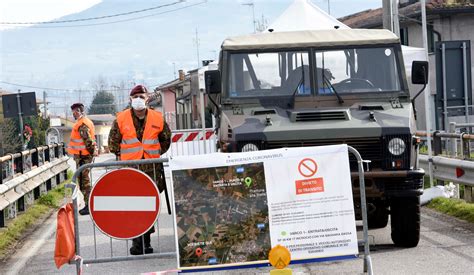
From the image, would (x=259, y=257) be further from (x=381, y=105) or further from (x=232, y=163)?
(x=381, y=105)

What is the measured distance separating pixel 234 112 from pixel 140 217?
3.58 metres

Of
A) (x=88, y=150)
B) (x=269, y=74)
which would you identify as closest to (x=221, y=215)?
(x=269, y=74)

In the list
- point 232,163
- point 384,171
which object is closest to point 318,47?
point 384,171

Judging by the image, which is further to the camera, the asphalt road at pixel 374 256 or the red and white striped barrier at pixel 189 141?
the red and white striped barrier at pixel 189 141

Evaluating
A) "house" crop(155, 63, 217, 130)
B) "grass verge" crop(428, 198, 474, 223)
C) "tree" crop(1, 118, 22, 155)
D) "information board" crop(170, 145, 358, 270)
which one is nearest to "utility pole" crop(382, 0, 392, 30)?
"house" crop(155, 63, 217, 130)

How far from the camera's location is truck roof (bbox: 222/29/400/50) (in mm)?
12617

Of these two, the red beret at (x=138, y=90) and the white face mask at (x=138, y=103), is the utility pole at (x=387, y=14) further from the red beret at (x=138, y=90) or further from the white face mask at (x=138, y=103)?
the white face mask at (x=138, y=103)

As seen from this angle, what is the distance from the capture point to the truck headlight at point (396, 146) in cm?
1126

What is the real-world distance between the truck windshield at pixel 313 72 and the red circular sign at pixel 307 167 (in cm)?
385

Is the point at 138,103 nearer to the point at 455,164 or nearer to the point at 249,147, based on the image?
the point at 249,147

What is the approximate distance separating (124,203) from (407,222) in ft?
12.4

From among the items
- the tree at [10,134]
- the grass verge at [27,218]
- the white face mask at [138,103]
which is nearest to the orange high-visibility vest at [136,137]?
the white face mask at [138,103]

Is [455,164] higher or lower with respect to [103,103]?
higher

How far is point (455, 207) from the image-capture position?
14.3 metres
